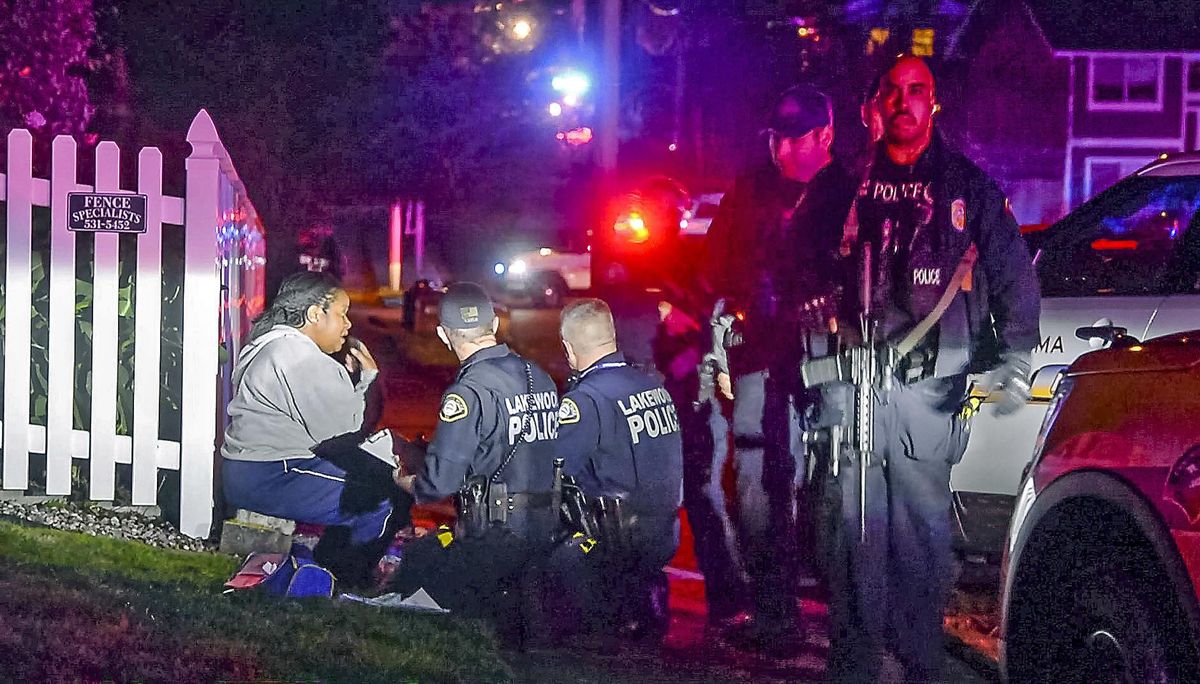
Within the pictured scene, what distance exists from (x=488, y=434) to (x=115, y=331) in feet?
7.48

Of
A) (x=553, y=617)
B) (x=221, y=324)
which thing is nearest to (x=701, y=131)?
(x=221, y=324)

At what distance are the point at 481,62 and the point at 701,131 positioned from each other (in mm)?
4889

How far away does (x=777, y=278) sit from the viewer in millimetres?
5570

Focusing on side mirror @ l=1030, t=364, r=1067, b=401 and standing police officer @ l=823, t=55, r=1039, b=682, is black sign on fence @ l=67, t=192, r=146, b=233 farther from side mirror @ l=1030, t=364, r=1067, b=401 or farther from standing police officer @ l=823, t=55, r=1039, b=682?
side mirror @ l=1030, t=364, r=1067, b=401

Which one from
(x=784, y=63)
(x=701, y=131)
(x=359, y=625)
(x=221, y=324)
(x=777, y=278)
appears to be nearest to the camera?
(x=359, y=625)

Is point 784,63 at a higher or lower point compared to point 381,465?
higher

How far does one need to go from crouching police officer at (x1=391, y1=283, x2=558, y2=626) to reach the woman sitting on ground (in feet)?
1.78

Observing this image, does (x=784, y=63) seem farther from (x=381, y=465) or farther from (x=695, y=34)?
(x=381, y=465)

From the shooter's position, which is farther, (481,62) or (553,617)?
(481,62)

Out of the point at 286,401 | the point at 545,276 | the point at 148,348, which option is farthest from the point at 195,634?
the point at 545,276

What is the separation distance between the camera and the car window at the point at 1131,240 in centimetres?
585

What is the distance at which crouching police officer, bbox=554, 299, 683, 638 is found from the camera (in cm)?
533

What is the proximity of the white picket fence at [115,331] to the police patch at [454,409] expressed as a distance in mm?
1683

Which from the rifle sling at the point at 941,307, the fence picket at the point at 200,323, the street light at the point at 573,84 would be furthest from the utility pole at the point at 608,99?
the rifle sling at the point at 941,307
